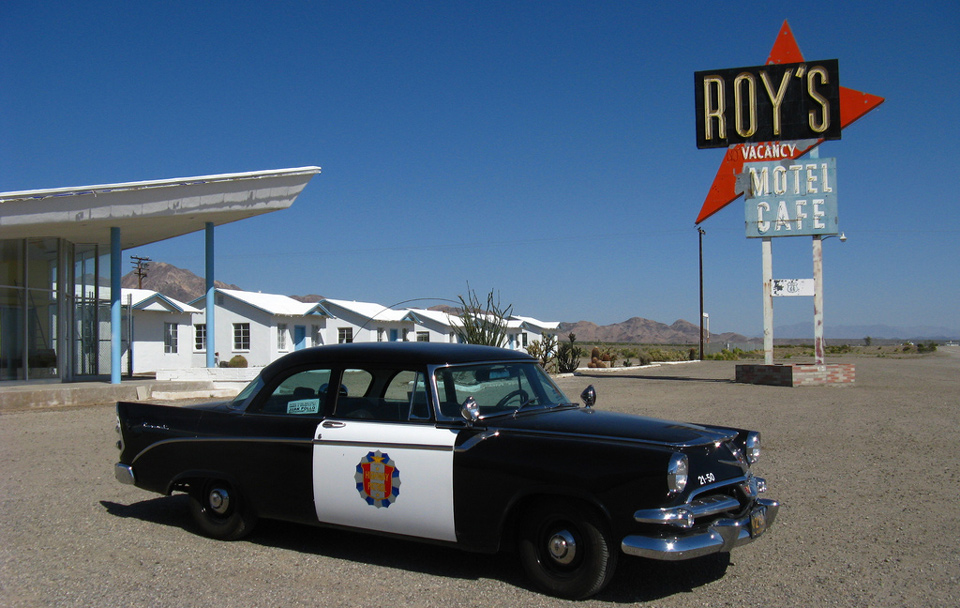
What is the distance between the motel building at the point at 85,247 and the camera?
1690 centimetres

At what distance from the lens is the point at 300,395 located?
18.8 ft

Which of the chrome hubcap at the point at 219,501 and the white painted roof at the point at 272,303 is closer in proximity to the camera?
the chrome hubcap at the point at 219,501

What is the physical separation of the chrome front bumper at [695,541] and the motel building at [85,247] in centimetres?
1596

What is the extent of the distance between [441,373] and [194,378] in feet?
56.0

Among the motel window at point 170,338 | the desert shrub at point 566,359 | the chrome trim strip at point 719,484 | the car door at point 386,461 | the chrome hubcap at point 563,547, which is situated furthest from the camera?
the motel window at point 170,338

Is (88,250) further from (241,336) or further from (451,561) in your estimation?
(451,561)

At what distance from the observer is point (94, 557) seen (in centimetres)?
539

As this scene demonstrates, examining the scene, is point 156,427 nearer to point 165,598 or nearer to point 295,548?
point 295,548

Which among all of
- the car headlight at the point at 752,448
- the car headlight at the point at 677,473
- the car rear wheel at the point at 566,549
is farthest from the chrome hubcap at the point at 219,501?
the car headlight at the point at 752,448

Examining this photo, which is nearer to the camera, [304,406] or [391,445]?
[391,445]

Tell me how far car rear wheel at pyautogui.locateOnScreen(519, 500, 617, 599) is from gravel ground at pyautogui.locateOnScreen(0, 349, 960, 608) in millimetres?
146

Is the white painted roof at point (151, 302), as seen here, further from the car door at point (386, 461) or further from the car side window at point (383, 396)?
the car door at point (386, 461)

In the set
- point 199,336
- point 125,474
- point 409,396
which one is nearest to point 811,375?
point 409,396

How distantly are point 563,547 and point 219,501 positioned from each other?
2.81 m
